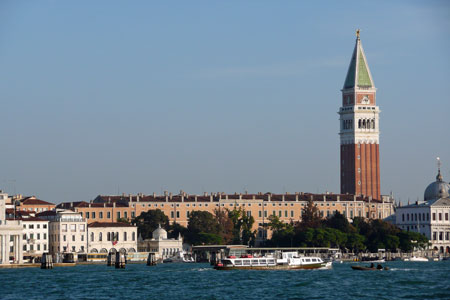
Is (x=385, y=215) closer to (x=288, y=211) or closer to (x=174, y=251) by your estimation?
(x=288, y=211)

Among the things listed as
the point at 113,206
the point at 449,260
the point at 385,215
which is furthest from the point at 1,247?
the point at 385,215

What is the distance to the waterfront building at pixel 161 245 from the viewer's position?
140288 millimetres

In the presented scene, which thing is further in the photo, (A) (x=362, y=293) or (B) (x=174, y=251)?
(B) (x=174, y=251)

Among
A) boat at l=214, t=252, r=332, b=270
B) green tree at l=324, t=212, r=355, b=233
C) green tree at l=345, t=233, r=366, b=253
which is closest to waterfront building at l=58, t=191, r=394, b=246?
green tree at l=324, t=212, r=355, b=233

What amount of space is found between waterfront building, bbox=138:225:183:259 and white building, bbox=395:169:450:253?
116 ft

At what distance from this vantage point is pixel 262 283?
8100 centimetres

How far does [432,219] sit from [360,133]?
17062 mm

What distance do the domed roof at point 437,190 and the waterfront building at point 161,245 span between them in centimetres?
3961

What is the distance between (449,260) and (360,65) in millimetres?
36867

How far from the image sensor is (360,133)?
556 feet

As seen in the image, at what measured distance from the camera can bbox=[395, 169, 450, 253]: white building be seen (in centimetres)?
15950

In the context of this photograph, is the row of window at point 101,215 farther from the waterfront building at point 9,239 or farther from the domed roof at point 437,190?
the domed roof at point 437,190

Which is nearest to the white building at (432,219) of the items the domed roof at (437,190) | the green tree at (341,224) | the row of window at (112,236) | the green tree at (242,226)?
the domed roof at (437,190)

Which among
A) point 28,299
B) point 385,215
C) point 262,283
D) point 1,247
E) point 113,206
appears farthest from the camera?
point 385,215
